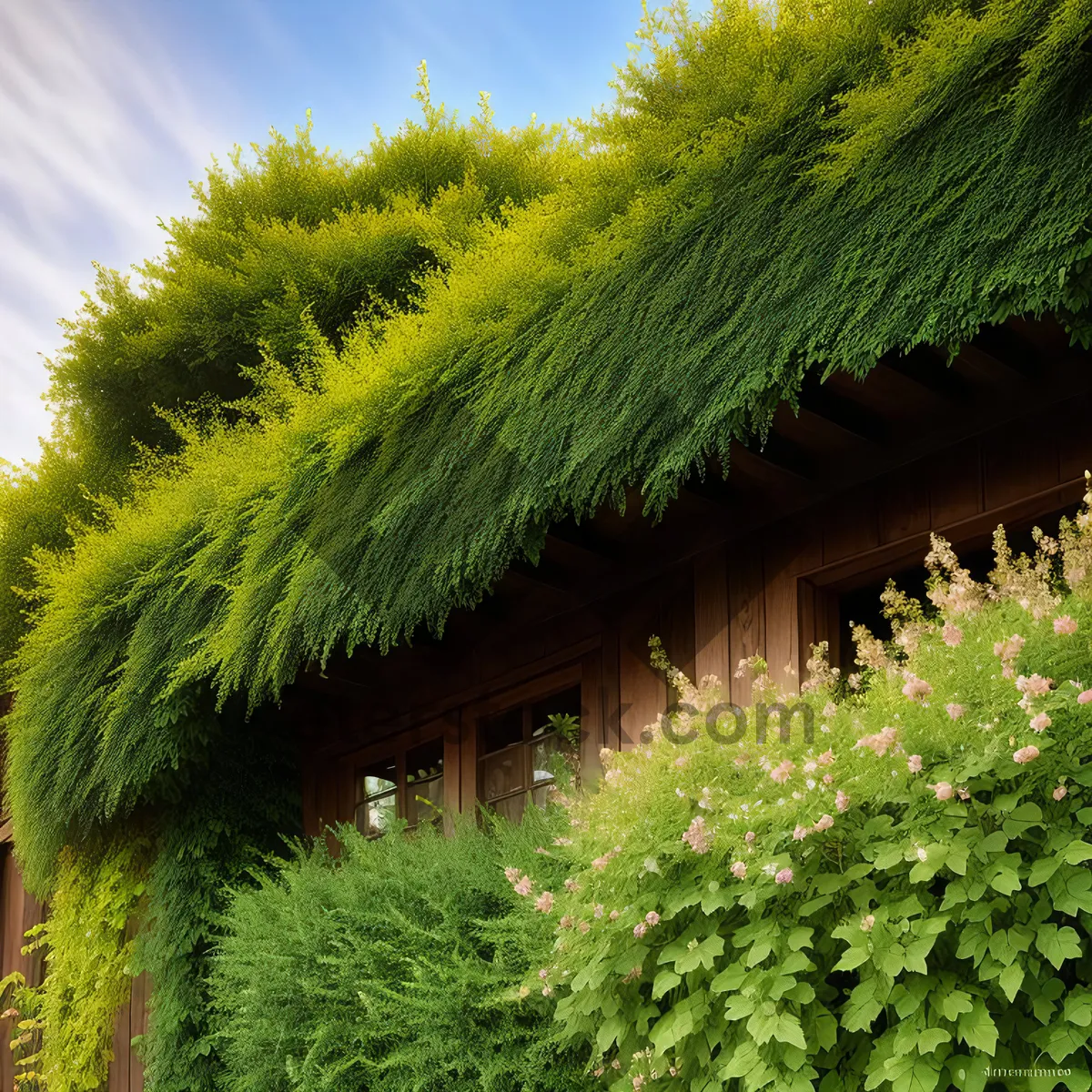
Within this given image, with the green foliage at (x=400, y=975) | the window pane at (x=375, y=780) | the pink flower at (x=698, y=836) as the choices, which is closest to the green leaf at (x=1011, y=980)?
the pink flower at (x=698, y=836)

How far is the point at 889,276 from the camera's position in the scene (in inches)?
143

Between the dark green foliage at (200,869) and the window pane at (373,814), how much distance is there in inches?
22.1

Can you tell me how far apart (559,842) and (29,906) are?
8286mm

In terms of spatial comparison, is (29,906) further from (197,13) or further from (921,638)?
(921,638)

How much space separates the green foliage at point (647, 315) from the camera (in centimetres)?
350

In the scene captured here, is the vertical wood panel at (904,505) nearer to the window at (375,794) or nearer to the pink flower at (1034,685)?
the pink flower at (1034,685)

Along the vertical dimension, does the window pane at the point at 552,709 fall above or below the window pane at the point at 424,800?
above

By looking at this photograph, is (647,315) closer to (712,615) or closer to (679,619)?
(712,615)

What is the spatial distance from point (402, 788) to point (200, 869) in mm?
1321

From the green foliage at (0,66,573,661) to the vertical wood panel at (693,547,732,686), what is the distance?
6.79m

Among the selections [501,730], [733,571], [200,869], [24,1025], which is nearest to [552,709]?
[501,730]

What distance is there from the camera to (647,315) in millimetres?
4465

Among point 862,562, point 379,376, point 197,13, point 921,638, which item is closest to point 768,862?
point 921,638

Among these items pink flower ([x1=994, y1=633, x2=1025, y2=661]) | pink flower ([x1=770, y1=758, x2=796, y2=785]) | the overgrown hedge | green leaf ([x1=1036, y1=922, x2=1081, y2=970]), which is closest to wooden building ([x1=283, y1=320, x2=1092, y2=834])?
the overgrown hedge
